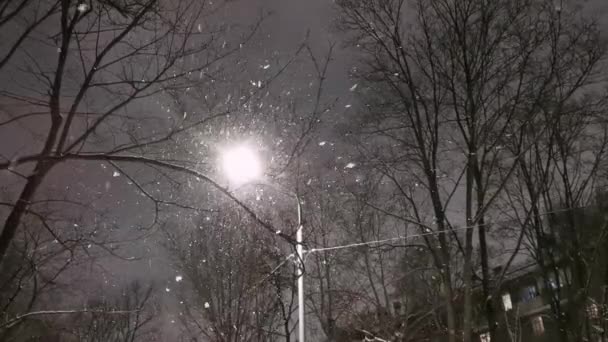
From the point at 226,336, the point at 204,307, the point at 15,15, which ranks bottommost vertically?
the point at 226,336

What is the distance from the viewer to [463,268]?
9.70 metres

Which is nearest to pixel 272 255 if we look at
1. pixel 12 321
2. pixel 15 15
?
pixel 12 321

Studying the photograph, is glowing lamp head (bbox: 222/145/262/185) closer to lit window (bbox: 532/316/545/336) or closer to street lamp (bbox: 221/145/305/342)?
street lamp (bbox: 221/145/305/342)

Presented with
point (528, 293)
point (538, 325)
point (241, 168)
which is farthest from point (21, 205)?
point (528, 293)

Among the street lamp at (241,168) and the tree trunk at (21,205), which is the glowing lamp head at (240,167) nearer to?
the street lamp at (241,168)

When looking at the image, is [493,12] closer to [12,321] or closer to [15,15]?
[15,15]

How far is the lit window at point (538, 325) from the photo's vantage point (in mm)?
26789

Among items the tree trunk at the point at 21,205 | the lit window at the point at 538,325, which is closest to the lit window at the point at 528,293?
the lit window at the point at 538,325

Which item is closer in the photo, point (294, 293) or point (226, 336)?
point (226, 336)

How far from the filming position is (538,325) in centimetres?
2731

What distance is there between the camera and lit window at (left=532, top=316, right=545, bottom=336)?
26.8m

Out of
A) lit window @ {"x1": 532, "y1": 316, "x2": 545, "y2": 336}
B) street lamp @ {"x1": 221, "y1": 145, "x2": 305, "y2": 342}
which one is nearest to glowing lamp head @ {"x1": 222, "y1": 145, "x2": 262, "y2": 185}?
street lamp @ {"x1": 221, "y1": 145, "x2": 305, "y2": 342}

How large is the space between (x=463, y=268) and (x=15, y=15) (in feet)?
29.0

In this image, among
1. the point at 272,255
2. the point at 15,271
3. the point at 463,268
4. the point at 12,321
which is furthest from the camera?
the point at 272,255
